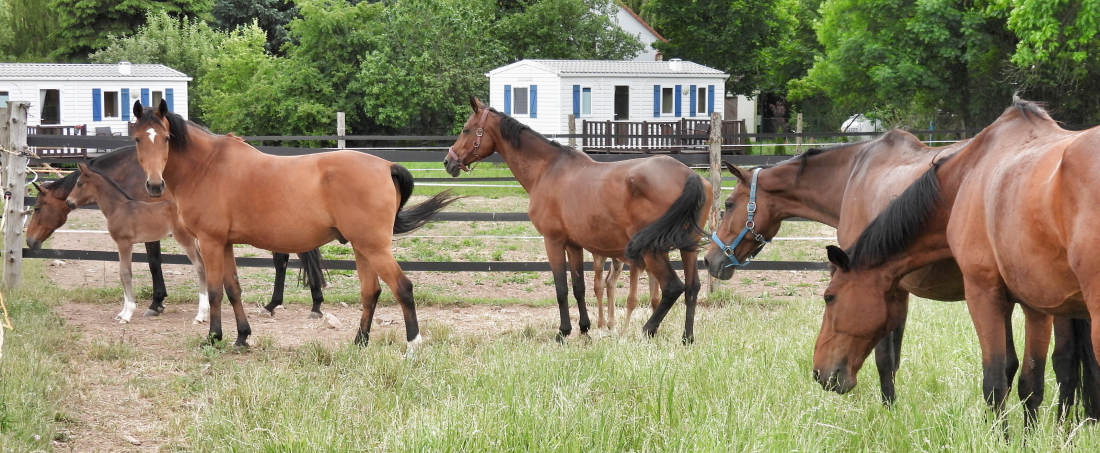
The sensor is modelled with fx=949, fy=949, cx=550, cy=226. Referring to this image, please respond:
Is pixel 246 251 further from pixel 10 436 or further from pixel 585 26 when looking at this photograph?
pixel 585 26

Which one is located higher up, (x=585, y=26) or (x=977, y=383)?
(x=585, y=26)

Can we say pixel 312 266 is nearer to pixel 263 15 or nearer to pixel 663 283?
pixel 663 283

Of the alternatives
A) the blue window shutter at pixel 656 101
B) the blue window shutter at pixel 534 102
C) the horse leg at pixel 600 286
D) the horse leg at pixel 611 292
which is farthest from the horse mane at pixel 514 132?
the blue window shutter at pixel 656 101

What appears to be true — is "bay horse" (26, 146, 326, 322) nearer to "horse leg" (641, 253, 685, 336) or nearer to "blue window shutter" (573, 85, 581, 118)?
"horse leg" (641, 253, 685, 336)

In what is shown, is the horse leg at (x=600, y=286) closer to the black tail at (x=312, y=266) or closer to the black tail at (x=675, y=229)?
the black tail at (x=675, y=229)

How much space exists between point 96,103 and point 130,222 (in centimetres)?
2521

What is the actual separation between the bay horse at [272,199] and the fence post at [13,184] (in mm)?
3708

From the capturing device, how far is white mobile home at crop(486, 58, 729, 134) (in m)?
30.9

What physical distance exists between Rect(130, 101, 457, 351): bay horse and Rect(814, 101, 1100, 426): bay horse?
3.59 metres

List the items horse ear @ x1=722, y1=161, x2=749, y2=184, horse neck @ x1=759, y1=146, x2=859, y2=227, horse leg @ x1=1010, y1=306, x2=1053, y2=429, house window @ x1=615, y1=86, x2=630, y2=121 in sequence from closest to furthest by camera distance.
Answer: horse leg @ x1=1010, y1=306, x2=1053, y2=429, horse neck @ x1=759, y1=146, x2=859, y2=227, horse ear @ x1=722, y1=161, x2=749, y2=184, house window @ x1=615, y1=86, x2=630, y2=121

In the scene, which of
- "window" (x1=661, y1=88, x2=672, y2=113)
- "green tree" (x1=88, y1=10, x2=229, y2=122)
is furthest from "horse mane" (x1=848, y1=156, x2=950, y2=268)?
"green tree" (x1=88, y1=10, x2=229, y2=122)

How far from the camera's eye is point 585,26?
3534cm

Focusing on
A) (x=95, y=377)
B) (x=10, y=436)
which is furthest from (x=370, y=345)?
(x=10, y=436)

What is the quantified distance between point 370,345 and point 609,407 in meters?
3.03
